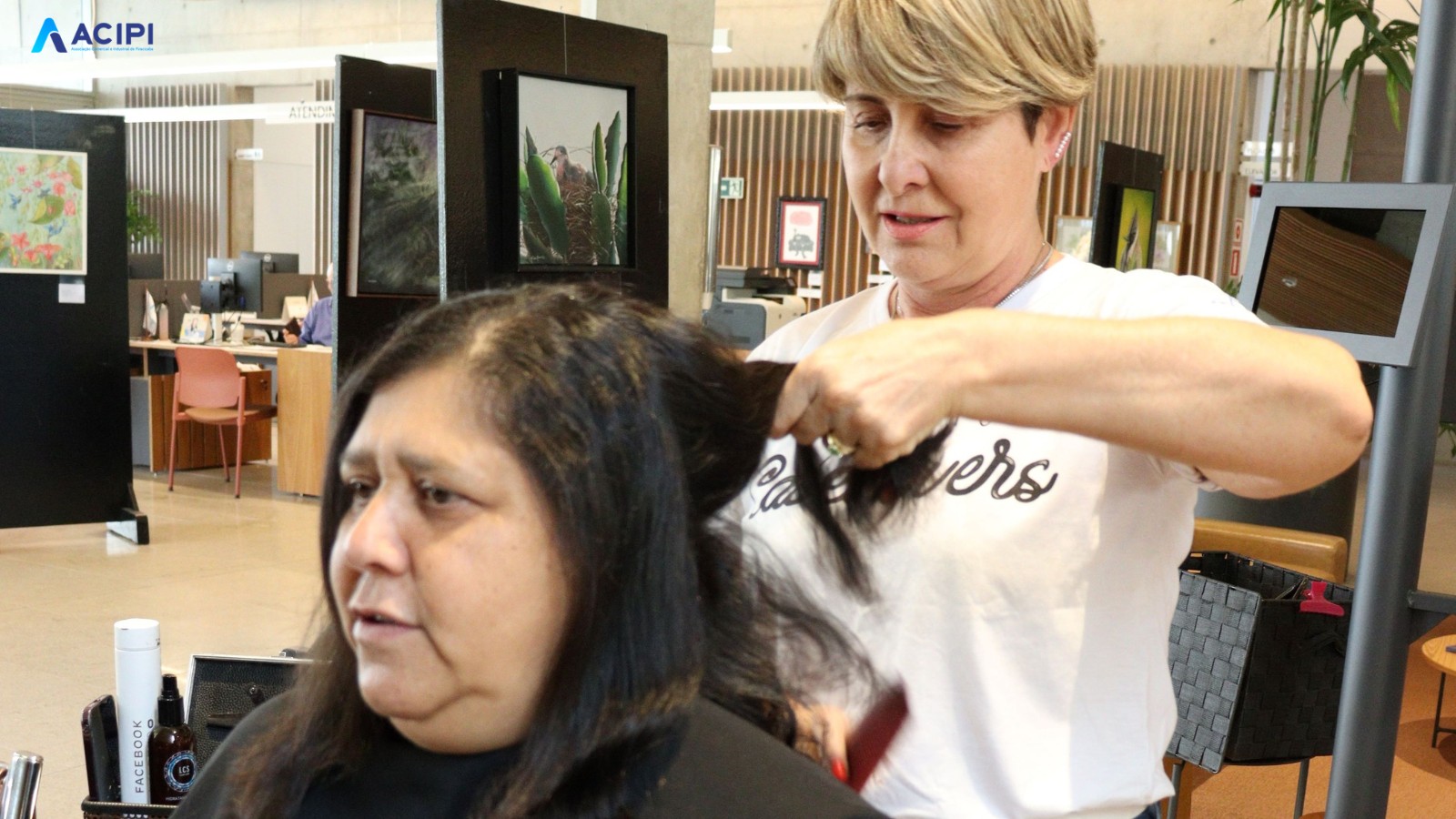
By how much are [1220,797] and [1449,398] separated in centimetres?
221

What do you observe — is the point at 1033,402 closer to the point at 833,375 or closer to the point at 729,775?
the point at 833,375

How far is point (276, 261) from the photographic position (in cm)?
1164

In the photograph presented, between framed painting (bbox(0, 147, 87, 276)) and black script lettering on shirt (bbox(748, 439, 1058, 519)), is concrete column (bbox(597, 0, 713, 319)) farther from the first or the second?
framed painting (bbox(0, 147, 87, 276))

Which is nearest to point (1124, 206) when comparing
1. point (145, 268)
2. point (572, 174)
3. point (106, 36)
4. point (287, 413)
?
point (572, 174)

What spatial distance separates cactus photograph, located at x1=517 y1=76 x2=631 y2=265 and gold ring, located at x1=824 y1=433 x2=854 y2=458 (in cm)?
119

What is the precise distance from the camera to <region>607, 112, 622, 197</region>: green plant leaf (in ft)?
7.77

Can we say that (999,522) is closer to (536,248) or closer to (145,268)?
(536,248)

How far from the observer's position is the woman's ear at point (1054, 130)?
1.19 m

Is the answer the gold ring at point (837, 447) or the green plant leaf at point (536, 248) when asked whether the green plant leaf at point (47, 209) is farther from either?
the gold ring at point (837, 447)

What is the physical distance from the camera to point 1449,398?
7.52 feet

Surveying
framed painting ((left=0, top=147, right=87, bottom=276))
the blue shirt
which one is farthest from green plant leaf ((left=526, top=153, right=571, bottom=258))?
the blue shirt

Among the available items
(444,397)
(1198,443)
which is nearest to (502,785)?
(444,397)

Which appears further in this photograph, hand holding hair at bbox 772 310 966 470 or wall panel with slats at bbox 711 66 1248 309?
wall panel with slats at bbox 711 66 1248 309

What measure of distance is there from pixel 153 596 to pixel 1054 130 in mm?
5473
